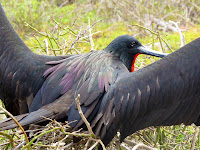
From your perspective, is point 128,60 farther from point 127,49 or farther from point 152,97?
point 152,97

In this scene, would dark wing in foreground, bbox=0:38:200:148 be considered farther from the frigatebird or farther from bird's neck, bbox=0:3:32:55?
bird's neck, bbox=0:3:32:55

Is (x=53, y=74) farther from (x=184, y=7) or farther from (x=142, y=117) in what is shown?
(x=184, y=7)

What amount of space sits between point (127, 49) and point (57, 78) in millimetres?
549

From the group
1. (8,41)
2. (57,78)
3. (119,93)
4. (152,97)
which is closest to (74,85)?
(57,78)

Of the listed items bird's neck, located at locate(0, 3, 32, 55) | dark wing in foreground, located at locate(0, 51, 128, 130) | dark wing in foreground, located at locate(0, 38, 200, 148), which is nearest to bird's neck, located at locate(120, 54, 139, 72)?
dark wing in foreground, located at locate(0, 51, 128, 130)

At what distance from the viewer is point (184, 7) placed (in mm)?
6770

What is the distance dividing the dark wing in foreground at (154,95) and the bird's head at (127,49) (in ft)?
1.72

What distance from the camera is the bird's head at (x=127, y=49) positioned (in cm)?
284

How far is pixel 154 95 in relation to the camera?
229 cm

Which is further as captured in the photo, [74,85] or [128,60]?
[128,60]

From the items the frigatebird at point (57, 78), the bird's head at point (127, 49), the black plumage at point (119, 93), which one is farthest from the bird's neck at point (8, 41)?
the bird's head at point (127, 49)

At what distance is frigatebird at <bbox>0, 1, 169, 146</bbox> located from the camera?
237 centimetres

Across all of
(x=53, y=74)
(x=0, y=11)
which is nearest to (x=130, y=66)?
(x=53, y=74)

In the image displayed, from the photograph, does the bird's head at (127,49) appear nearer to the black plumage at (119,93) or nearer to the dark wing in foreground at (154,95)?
the black plumage at (119,93)
